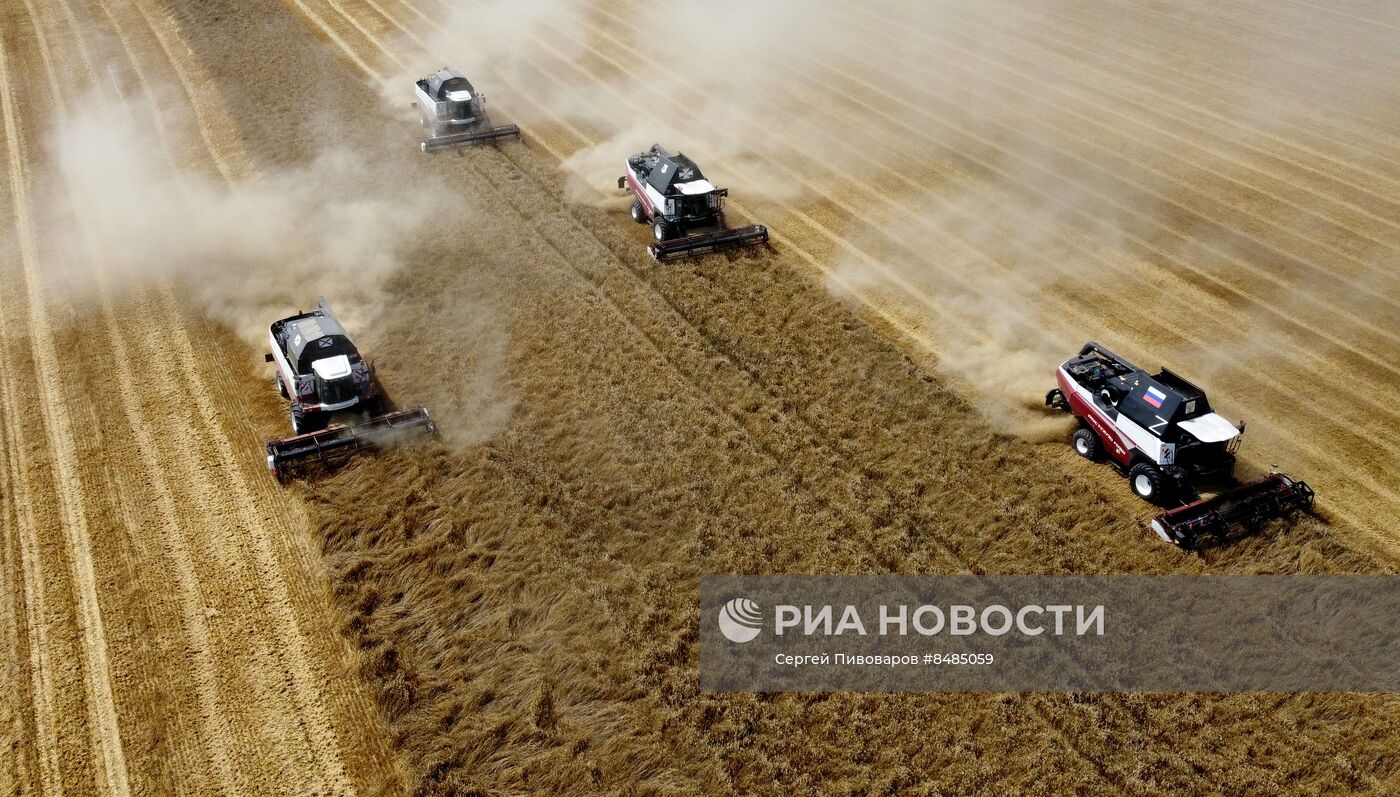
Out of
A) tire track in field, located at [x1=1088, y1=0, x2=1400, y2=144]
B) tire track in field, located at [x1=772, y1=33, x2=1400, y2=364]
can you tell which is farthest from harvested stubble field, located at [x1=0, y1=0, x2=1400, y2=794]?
tire track in field, located at [x1=1088, y1=0, x2=1400, y2=144]

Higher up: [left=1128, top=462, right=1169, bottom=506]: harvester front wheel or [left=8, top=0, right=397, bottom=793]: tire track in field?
[left=1128, top=462, right=1169, bottom=506]: harvester front wheel

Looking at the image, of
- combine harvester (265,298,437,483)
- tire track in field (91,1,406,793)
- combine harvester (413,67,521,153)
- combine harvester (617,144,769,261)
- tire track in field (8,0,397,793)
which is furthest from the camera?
combine harvester (413,67,521,153)

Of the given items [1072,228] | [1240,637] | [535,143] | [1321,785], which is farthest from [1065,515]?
[535,143]

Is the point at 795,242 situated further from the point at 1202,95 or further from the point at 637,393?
the point at 1202,95

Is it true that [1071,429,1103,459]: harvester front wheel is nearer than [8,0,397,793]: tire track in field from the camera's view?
No

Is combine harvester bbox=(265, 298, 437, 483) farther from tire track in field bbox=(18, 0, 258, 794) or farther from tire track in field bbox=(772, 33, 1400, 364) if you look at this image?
tire track in field bbox=(772, 33, 1400, 364)

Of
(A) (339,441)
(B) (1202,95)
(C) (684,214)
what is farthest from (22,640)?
(B) (1202,95)

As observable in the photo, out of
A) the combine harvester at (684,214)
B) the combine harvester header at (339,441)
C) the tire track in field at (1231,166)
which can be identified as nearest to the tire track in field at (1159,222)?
the tire track in field at (1231,166)
